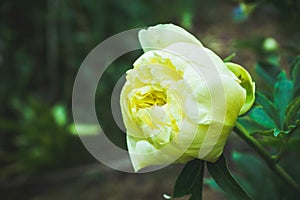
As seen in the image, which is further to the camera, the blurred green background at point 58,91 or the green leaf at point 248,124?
the blurred green background at point 58,91

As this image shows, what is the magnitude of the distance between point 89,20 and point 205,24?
4.77 feet

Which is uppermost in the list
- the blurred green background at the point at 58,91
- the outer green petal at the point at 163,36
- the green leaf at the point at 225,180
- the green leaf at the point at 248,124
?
the blurred green background at the point at 58,91

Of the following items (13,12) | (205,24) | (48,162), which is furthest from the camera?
(205,24)

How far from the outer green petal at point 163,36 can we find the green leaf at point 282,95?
5.9 inches

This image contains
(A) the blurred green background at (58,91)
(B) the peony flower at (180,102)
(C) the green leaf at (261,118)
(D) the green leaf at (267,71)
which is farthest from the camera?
(A) the blurred green background at (58,91)

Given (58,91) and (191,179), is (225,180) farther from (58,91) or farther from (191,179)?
(58,91)

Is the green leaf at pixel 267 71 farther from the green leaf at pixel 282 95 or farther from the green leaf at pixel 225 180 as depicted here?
the green leaf at pixel 225 180

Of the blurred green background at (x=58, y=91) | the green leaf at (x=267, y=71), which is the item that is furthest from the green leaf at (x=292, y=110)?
the blurred green background at (x=58, y=91)

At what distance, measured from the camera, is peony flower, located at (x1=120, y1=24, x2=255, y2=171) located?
1.30 ft

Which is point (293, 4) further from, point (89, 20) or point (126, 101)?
point (89, 20)

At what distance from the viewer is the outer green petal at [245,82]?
17.3 inches

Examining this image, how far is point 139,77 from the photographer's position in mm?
415

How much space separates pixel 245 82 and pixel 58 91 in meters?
1.83

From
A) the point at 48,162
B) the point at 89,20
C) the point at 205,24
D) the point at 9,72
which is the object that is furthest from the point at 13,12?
the point at 205,24
